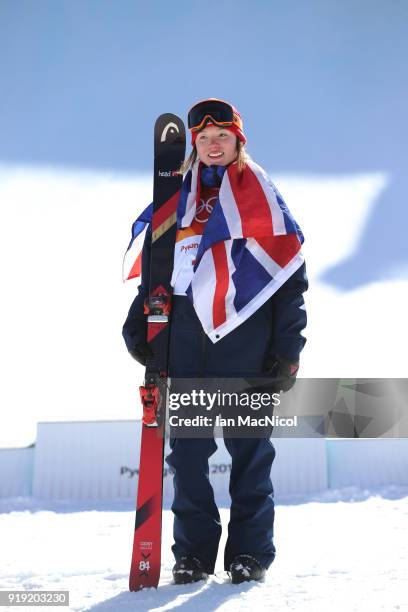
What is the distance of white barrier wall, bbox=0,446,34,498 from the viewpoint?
29.6 ft

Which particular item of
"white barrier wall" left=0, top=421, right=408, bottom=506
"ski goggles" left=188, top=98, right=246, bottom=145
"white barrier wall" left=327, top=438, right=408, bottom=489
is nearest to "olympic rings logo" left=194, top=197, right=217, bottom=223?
"ski goggles" left=188, top=98, right=246, bottom=145

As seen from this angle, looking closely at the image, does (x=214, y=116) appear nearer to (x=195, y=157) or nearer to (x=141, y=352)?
(x=195, y=157)

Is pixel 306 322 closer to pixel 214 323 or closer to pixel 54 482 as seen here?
pixel 214 323

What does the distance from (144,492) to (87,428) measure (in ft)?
25.0

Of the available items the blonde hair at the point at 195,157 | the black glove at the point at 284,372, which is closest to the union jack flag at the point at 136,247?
the blonde hair at the point at 195,157

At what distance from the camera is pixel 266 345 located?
89.4 inches

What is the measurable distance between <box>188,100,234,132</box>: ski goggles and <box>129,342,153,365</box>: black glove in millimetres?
1064

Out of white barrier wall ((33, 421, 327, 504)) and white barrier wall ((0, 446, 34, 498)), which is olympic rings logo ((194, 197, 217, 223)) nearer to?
white barrier wall ((33, 421, 327, 504))

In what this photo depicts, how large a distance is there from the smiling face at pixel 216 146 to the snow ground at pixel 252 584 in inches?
70.6

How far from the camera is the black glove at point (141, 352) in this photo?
92.4 inches

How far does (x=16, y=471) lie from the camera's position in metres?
9.09

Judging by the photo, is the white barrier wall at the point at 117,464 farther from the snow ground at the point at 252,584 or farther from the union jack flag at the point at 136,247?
the union jack flag at the point at 136,247

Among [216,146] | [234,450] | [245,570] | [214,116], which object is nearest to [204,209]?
[216,146]

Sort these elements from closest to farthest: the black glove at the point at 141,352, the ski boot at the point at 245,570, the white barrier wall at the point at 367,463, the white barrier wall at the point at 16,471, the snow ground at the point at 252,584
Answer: the snow ground at the point at 252,584
the ski boot at the point at 245,570
the black glove at the point at 141,352
the white barrier wall at the point at 16,471
the white barrier wall at the point at 367,463
